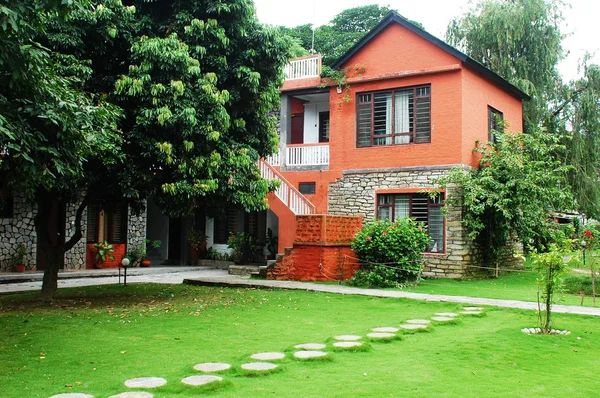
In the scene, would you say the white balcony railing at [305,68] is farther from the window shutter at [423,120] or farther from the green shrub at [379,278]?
the green shrub at [379,278]

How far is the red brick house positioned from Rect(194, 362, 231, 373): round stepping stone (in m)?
11.5

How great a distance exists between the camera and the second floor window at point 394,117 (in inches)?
681

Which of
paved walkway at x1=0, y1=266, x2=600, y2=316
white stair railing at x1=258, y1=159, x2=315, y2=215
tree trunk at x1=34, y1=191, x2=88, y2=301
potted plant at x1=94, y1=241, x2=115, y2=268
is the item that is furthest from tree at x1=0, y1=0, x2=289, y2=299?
Answer: potted plant at x1=94, y1=241, x2=115, y2=268

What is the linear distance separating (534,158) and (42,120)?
15036 mm

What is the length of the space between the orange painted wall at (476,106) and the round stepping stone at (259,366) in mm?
12133

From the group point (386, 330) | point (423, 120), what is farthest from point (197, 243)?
point (386, 330)

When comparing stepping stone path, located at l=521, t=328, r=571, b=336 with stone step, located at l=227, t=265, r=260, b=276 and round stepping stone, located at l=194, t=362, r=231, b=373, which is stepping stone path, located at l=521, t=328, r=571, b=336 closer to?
round stepping stone, located at l=194, t=362, r=231, b=373

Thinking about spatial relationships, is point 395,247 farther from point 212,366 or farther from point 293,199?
point 212,366

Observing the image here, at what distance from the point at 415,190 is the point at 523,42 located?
35.4 feet

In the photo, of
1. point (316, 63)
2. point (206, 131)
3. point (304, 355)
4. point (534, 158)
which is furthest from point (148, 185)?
point (534, 158)

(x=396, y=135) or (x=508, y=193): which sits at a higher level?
(x=396, y=135)

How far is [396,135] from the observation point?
17656mm

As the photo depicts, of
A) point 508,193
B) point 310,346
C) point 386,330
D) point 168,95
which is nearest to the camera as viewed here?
point 310,346

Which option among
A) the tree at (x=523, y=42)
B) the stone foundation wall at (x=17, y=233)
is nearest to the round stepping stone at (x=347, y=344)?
the stone foundation wall at (x=17, y=233)
